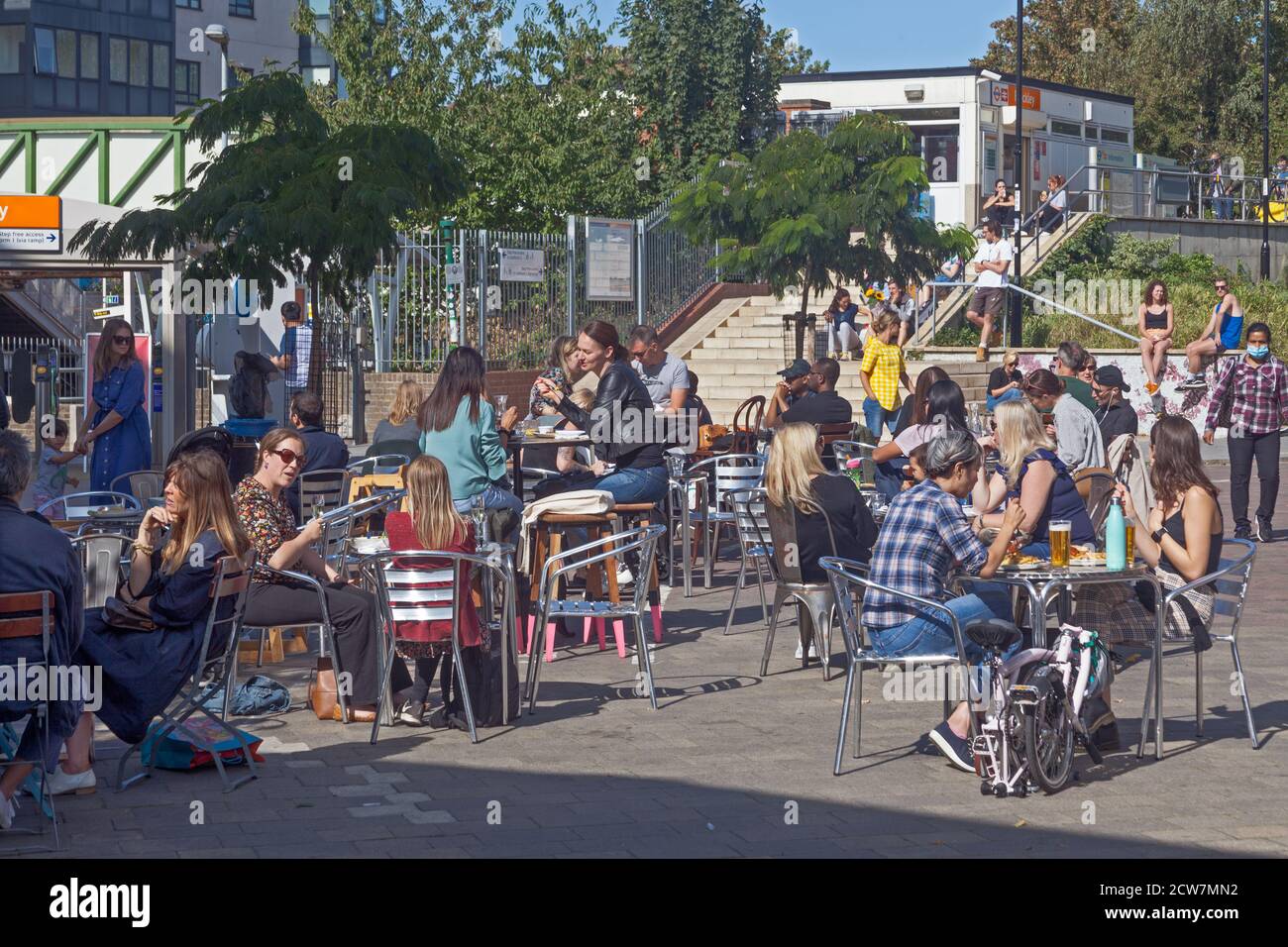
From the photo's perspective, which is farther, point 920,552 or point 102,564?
point 102,564

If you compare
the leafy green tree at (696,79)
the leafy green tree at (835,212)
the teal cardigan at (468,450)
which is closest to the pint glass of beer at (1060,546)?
the teal cardigan at (468,450)

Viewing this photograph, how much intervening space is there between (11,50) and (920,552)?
4967cm

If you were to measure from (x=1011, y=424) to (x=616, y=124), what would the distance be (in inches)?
1158

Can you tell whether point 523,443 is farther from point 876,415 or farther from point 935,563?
point 876,415

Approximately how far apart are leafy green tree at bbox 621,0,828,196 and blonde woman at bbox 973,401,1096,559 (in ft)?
90.3

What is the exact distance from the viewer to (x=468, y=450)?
388 inches

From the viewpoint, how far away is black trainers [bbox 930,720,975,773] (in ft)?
23.6

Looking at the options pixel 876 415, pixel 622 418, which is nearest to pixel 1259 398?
pixel 876 415

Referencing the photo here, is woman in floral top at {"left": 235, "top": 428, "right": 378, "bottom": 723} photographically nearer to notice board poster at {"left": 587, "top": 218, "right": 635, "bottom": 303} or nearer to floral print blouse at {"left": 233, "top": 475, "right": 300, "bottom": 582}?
floral print blouse at {"left": 233, "top": 475, "right": 300, "bottom": 582}

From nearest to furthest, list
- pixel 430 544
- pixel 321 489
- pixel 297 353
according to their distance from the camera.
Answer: pixel 430 544
pixel 321 489
pixel 297 353

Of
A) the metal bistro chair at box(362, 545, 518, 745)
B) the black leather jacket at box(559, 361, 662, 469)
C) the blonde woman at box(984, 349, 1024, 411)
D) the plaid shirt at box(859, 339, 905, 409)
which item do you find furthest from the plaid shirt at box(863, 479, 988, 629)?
the plaid shirt at box(859, 339, 905, 409)
